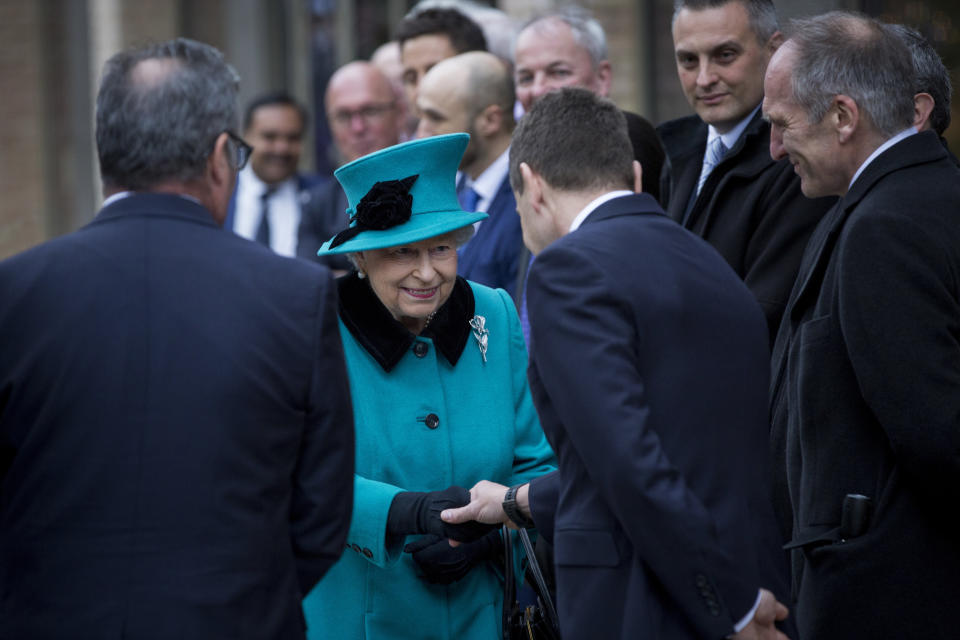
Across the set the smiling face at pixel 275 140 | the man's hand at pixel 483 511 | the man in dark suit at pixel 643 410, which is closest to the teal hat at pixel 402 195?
the man in dark suit at pixel 643 410

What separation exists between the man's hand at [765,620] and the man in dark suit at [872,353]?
0.36 m

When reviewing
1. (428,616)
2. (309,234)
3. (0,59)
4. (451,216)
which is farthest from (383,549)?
(0,59)

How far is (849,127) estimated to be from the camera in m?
2.97

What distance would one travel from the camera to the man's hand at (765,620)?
2.39m

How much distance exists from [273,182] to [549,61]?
2.34 m

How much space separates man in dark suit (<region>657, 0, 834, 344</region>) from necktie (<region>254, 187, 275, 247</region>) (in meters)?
2.82

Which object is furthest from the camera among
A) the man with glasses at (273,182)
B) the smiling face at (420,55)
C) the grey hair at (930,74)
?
the man with glasses at (273,182)

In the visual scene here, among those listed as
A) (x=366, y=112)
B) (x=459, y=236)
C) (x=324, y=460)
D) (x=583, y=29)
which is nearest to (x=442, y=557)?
(x=324, y=460)

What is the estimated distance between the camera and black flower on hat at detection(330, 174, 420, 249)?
118 inches

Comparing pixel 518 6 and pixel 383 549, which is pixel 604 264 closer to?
pixel 383 549

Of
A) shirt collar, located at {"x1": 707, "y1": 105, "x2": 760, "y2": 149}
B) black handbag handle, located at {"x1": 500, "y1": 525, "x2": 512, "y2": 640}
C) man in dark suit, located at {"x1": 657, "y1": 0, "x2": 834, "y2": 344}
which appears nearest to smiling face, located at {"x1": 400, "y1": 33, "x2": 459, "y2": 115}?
man in dark suit, located at {"x1": 657, "y1": 0, "x2": 834, "y2": 344}

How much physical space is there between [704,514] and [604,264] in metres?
0.50

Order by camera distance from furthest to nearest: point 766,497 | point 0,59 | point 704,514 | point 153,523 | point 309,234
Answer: point 0,59 < point 309,234 < point 766,497 < point 704,514 < point 153,523

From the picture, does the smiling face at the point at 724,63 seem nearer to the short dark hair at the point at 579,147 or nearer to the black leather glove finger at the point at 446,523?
the short dark hair at the point at 579,147
